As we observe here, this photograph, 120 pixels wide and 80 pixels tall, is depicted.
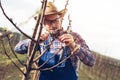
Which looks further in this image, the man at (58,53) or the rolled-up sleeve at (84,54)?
the rolled-up sleeve at (84,54)

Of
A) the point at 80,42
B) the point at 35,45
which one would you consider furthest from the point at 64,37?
the point at 80,42

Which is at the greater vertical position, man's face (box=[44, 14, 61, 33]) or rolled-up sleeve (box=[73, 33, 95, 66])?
man's face (box=[44, 14, 61, 33])

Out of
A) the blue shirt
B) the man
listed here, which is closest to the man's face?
the man

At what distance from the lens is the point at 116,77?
1413 cm

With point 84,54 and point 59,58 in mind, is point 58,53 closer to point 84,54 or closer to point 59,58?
point 59,58

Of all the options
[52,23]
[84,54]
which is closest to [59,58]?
[84,54]

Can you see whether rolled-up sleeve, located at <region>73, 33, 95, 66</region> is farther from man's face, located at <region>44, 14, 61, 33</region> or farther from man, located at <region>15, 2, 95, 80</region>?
→ man's face, located at <region>44, 14, 61, 33</region>

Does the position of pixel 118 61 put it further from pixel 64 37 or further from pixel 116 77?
pixel 64 37

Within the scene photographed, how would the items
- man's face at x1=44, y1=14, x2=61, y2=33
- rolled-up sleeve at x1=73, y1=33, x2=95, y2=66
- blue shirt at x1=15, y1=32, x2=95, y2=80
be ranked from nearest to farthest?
man's face at x1=44, y1=14, x2=61, y2=33 → rolled-up sleeve at x1=73, y1=33, x2=95, y2=66 → blue shirt at x1=15, y1=32, x2=95, y2=80

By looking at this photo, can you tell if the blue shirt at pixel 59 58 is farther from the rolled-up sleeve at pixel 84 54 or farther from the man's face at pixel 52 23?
the man's face at pixel 52 23

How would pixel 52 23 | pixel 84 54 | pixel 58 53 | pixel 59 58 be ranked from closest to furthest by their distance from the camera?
pixel 52 23 → pixel 84 54 → pixel 59 58 → pixel 58 53

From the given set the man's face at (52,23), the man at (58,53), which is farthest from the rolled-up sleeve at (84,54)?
the man's face at (52,23)

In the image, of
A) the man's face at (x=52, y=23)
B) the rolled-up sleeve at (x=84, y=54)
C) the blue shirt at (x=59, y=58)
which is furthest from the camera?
the blue shirt at (x=59, y=58)

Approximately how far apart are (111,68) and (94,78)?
3.97ft
